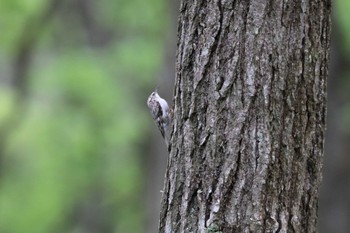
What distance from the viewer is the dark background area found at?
55.9 feet

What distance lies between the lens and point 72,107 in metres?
18.5

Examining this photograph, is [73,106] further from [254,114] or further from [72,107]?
[254,114]

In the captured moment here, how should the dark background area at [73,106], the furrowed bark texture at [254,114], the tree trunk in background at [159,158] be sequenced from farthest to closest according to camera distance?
the dark background area at [73,106]
the tree trunk in background at [159,158]
the furrowed bark texture at [254,114]

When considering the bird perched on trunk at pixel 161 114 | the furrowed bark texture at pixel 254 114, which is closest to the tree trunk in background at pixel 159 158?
the bird perched on trunk at pixel 161 114

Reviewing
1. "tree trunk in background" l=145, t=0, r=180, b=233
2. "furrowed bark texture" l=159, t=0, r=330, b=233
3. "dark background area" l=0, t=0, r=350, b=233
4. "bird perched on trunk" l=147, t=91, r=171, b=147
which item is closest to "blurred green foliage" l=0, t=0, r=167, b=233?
"dark background area" l=0, t=0, r=350, b=233

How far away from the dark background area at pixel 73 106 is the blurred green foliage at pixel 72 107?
0.02 metres

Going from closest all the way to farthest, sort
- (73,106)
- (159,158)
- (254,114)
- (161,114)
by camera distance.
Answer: (254,114)
(161,114)
(159,158)
(73,106)

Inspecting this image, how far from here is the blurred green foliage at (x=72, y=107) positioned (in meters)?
17.1

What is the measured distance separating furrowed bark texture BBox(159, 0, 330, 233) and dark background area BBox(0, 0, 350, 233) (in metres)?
11.1

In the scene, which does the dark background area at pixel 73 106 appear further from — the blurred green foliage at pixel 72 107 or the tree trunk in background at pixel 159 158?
the tree trunk in background at pixel 159 158

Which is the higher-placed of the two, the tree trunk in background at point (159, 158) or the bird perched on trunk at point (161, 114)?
the tree trunk in background at point (159, 158)

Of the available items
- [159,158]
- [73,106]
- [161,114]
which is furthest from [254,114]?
[73,106]

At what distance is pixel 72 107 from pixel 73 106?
57mm

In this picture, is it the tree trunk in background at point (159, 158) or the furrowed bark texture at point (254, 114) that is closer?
the furrowed bark texture at point (254, 114)
